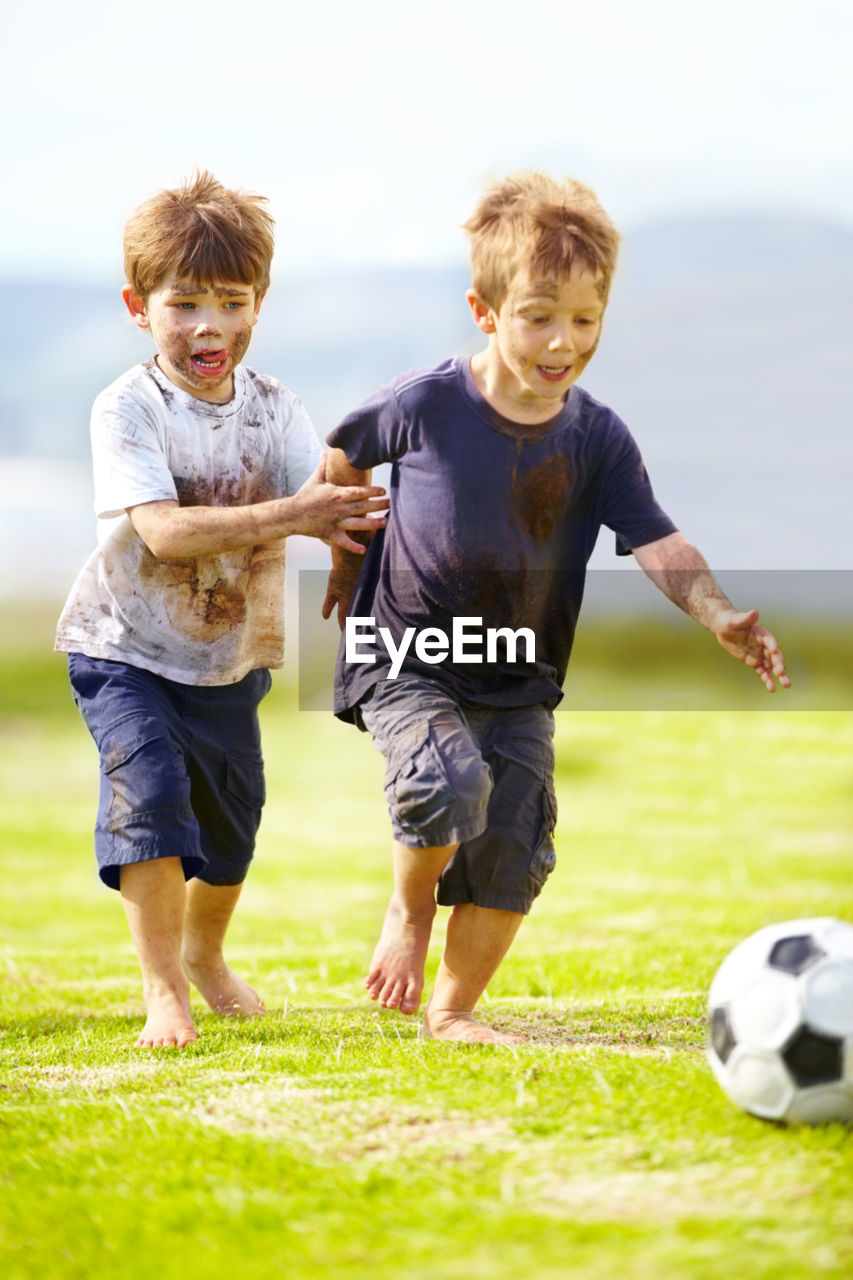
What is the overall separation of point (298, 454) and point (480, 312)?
890mm

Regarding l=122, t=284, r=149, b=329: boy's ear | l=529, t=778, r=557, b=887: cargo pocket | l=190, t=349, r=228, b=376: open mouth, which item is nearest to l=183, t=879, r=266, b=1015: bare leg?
l=529, t=778, r=557, b=887: cargo pocket

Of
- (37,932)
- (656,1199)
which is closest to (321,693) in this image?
(656,1199)

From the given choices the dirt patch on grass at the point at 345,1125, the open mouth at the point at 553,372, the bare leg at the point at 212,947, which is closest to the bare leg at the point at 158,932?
the bare leg at the point at 212,947

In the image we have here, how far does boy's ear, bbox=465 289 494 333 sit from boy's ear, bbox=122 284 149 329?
1139mm

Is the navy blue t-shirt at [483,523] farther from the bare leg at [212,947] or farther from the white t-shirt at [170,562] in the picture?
the bare leg at [212,947]

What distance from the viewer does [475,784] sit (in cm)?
393

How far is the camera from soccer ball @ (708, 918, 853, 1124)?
2.87 metres

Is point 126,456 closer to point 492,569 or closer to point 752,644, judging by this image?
point 492,569

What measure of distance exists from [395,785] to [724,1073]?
1370 millimetres

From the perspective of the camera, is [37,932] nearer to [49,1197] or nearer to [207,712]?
[207,712]

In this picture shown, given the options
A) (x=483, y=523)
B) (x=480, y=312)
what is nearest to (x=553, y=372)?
(x=480, y=312)

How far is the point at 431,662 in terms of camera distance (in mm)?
4238

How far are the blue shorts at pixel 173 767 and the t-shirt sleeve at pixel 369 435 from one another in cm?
94

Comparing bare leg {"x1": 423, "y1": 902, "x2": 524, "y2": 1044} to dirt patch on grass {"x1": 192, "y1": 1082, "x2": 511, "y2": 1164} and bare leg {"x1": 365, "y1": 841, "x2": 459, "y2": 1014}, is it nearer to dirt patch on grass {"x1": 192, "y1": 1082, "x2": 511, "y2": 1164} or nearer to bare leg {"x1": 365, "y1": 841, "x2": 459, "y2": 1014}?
bare leg {"x1": 365, "y1": 841, "x2": 459, "y2": 1014}
